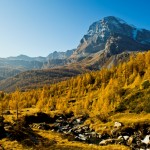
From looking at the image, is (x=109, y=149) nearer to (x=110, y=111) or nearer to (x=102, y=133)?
(x=102, y=133)

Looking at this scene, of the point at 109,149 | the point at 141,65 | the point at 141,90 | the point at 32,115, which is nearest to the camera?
the point at 109,149

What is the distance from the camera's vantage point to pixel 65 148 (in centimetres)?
5944

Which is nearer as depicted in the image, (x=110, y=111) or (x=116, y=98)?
(x=110, y=111)

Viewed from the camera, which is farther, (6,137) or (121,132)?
(121,132)

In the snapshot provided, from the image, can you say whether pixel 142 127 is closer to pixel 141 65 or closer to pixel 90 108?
pixel 90 108

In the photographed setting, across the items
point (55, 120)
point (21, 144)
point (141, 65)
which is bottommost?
point (55, 120)

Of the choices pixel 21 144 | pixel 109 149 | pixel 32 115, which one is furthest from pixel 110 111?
pixel 21 144

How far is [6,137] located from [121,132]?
38.8 metres

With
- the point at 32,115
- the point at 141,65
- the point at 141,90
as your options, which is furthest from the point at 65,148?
the point at 141,65

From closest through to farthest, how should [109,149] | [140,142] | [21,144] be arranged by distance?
[21,144], [109,149], [140,142]

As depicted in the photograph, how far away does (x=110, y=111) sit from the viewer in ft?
415

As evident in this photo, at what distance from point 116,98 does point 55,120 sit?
3454 centimetres

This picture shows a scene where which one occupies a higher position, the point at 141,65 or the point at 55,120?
the point at 141,65

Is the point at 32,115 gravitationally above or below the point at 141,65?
below
